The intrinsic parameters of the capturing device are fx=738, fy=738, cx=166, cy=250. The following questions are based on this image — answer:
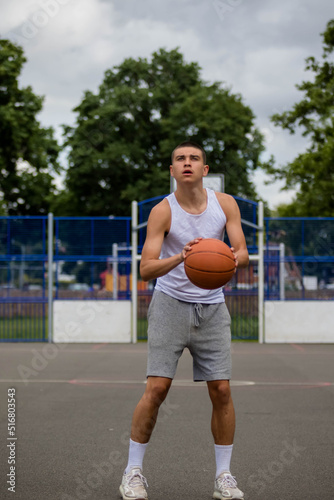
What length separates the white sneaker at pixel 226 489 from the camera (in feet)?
13.6

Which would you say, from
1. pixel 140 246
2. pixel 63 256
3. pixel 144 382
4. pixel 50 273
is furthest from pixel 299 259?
pixel 144 382

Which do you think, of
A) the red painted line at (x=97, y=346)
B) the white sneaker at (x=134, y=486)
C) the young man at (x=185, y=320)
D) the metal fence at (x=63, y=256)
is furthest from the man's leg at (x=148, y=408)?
the metal fence at (x=63, y=256)

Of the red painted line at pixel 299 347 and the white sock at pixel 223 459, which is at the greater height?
the white sock at pixel 223 459

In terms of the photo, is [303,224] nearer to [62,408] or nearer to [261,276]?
[261,276]

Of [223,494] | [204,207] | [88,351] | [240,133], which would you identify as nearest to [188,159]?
[204,207]

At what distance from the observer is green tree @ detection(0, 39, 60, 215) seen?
3012 cm

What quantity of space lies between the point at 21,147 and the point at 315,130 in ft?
40.6

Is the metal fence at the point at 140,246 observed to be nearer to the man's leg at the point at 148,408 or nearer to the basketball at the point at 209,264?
the man's leg at the point at 148,408

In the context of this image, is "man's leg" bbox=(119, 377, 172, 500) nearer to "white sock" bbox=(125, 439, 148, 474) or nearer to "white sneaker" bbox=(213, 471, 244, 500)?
"white sock" bbox=(125, 439, 148, 474)

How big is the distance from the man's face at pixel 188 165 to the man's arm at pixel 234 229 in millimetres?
242

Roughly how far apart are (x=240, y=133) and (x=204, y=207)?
30838 mm

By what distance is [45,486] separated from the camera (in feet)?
14.9

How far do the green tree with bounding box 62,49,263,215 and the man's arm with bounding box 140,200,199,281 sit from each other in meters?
28.8

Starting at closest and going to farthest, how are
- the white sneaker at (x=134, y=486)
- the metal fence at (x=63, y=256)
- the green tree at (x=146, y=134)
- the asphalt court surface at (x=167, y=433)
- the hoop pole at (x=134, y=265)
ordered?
1. the white sneaker at (x=134, y=486)
2. the asphalt court surface at (x=167, y=433)
3. the hoop pole at (x=134, y=265)
4. the metal fence at (x=63, y=256)
5. the green tree at (x=146, y=134)
